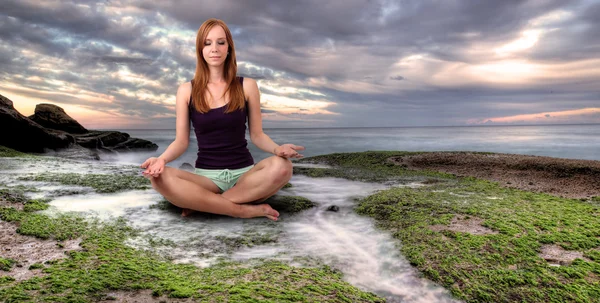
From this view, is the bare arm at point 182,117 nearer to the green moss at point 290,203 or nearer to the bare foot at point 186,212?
the bare foot at point 186,212

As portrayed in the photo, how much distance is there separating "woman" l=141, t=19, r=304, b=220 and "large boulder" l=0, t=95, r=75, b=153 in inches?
478

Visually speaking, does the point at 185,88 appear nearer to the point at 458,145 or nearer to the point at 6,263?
the point at 6,263

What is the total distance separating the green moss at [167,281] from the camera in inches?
99.4

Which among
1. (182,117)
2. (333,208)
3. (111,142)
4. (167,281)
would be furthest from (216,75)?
(111,142)

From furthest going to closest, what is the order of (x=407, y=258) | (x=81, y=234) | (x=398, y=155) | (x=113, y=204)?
(x=398, y=155) < (x=113, y=204) < (x=81, y=234) < (x=407, y=258)

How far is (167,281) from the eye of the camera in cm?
278

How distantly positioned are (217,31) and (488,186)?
6163 millimetres

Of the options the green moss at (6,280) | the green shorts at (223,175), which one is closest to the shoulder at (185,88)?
the green shorts at (223,175)

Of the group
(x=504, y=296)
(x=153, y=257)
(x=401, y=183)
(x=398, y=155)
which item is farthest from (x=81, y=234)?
(x=398, y=155)

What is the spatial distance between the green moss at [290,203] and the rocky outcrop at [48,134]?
12.5 m

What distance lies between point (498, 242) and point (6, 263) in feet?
14.5

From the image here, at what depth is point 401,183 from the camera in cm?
825

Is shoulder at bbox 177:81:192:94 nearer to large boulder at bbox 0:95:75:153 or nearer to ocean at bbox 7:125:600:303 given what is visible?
ocean at bbox 7:125:600:303

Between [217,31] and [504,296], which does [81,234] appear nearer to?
[217,31]
